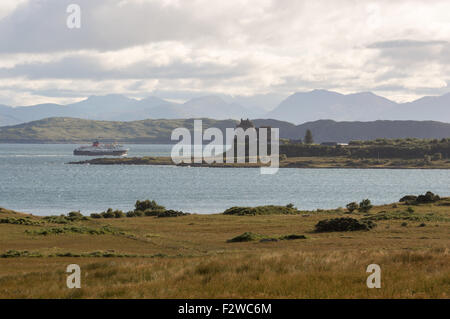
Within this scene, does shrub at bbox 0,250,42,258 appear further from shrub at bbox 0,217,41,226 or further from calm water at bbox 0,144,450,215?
calm water at bbox 0,144,450,215

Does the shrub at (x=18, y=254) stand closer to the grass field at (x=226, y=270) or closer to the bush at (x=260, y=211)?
the grass field at (x=226, y=270)

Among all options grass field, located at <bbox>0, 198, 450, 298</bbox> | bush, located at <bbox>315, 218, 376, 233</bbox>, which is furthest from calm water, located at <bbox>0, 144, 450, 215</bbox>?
grass field, located at <bbox>0, 198, 450, 298</bbox>

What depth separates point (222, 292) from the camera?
16.7 m

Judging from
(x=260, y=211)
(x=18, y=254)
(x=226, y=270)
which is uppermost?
(x=226, y=270)

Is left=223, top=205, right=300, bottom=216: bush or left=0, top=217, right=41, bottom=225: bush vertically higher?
left=0, top=217, right=41, bottom=225: bush

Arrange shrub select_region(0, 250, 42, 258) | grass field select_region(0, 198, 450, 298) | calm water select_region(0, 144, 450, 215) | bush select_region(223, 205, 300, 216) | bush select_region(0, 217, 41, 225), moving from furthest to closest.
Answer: calm water select_region(0, 144, 450, 215) < bush select_region(223, 205, 300, 216) < bush select_region(0, 217, 41, 225) < shrub select_region(0, 250, 42, 258) < grass field select_region(0, 198, 450, 298)

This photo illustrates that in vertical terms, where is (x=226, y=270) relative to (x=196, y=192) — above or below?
above

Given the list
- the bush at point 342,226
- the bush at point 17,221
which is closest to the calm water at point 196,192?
the bush at point 17,221

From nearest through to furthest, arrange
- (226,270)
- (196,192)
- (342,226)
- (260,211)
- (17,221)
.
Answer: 1. (226,270)
2. (342,226)
3. (17,221)
4. (260,211)
5. (196,192)

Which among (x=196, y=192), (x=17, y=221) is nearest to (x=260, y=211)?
(x=17, y=221)

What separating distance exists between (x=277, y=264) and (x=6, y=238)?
24334 millimetres

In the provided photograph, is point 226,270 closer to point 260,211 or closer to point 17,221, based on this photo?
point 17,221
